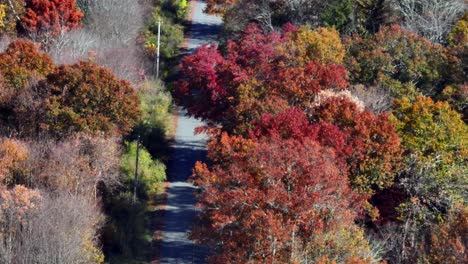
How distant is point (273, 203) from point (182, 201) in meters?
11.3

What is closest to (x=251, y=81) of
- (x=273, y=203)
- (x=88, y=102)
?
(x=88, y=102)

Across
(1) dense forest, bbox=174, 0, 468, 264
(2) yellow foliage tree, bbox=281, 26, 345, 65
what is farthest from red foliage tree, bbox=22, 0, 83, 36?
(2) yellow foliage tree, bbox=281, 26, 345, 65

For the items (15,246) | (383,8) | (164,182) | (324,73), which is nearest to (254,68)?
(324,73)

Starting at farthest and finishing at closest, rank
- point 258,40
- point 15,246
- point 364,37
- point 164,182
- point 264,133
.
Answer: point 364,37 → point 258,40 → point 164,182 → point 264,133 → point 15,246

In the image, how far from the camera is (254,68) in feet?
116

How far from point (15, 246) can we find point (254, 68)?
16.4 m

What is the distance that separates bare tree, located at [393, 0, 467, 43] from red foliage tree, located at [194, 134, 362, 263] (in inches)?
792

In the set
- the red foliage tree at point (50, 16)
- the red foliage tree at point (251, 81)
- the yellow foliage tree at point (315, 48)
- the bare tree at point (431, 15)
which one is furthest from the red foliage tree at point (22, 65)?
the bare tree at point (431, 15)

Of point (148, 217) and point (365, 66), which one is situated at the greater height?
point (365, 66)

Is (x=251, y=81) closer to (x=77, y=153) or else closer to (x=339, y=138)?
(x=339, y=138)

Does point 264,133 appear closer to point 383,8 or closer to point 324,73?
point 324,73

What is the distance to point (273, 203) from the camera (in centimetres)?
2300

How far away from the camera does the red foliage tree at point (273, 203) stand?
74.7 ft

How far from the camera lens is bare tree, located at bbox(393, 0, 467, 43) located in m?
41.8
